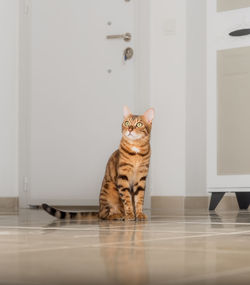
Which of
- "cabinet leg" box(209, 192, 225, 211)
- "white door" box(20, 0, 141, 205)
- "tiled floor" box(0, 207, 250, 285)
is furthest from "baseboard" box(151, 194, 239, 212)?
"tiled floor" box(0, 207, 250, 285)

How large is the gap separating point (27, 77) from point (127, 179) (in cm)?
290

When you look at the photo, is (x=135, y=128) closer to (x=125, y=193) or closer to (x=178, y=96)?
(x=125, y=193)

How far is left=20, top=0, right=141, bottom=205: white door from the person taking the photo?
16.4 ft

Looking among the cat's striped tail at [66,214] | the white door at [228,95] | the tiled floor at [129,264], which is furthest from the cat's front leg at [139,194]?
the white door at [228,95]

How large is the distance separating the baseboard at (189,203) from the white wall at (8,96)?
1329 millimetres

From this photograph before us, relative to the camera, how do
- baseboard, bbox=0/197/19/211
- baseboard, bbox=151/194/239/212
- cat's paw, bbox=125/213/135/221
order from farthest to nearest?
1. baseboard, bbox=0/197/19/211
2. baseboard, bbox=151/194/239/212
3. cat's paw, bbox=125/213/135/221

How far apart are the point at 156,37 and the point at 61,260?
163 inches

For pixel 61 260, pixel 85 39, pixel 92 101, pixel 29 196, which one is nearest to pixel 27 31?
pixel 85 39

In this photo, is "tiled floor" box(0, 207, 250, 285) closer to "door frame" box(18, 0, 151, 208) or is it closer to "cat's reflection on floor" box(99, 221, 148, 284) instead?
"cat's reflection on floor" box(99, 221, 148, 284)

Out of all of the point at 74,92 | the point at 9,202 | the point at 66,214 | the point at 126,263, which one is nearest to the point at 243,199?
the point at 74,92

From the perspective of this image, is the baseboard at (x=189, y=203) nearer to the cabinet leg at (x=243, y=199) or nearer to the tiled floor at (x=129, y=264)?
the cabinet leg at (x=243, y=199)

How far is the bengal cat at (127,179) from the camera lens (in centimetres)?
277

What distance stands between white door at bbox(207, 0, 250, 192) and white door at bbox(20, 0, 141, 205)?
0.67 m

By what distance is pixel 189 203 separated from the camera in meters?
4.82
